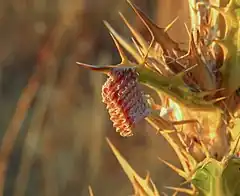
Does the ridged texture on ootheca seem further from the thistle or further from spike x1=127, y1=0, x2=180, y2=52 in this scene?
spike x1=127, y1=0, x2=180, y2=52

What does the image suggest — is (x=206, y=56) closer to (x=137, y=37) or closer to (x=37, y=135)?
(x=137, y=37)

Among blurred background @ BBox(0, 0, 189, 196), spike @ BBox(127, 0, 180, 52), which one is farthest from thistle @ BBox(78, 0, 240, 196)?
blurred background @ BBox(0, 0, 189, 196)

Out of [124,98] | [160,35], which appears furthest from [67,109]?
[124,98]

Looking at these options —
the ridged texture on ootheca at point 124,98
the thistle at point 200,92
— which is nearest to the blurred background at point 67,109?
the thistle at point 200,92

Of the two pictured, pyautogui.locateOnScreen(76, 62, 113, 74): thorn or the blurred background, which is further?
the blurred background

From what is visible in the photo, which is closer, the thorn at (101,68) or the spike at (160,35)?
the thorn at (101,68)

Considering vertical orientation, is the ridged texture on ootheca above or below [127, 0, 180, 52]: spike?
below

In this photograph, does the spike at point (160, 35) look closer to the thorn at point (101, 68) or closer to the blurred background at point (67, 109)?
the thorn at point (101, 68)
